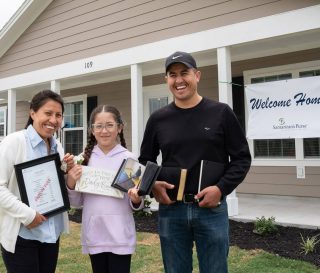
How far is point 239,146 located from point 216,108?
0.85 feet

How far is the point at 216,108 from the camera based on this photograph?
2.29 metres

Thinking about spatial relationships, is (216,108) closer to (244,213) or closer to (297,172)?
(244,213)

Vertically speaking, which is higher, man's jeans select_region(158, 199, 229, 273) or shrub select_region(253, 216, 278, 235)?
man's jeans select_region(158, 199, 229, 273)

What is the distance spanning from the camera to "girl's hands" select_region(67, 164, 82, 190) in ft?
7.88

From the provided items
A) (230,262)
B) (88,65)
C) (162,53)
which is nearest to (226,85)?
(162,53)

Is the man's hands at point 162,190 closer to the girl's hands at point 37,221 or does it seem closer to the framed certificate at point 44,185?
the framed certificate at point 44,185

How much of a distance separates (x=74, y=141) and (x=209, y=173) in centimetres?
923

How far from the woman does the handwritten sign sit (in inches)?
5.7

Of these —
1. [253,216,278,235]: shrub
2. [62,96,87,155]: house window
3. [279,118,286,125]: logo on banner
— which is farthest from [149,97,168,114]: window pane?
[253,216,278,235]: shrub

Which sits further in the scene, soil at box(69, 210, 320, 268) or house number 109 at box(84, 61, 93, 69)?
house number 109 at box(84, 61, 93, 69)

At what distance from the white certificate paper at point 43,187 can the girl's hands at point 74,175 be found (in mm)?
87

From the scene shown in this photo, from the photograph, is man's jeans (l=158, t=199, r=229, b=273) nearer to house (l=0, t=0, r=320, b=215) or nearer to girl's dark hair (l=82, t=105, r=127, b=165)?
girl's dark hair (l=82, t=105, r=127, b=165)

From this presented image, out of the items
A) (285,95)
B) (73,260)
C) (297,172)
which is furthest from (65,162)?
(297,172)

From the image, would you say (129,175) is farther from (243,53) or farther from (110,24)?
(110,24)
